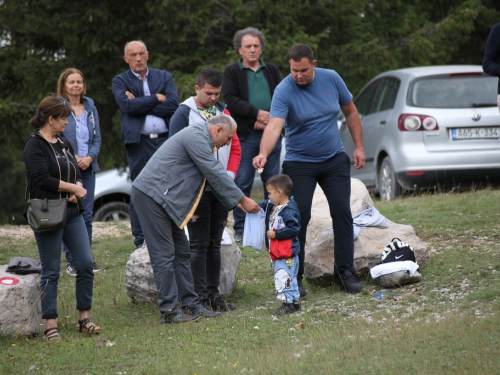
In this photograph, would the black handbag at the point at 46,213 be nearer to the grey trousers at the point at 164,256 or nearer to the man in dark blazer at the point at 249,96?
the grey trousers at the point at 164,256

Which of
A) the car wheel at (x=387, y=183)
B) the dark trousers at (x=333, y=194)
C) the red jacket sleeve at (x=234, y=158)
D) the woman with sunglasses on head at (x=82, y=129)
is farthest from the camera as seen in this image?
the car wheel at (x=387, y=183)

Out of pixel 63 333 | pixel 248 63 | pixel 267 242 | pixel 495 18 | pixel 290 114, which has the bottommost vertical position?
pixel 63 333

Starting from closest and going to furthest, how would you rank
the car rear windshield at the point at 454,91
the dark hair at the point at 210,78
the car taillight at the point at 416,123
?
the dark hair at the point at 210,78 < the car taillight at the point at 416,123 < the car rear windshield at the point at 454,91

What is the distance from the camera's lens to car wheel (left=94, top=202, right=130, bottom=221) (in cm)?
1359

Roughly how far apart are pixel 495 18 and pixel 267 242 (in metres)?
10.9

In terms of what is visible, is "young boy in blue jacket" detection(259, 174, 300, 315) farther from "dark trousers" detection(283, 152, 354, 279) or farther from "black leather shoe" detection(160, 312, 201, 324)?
"black leather shoe" detection(160, 312, 201, 324)

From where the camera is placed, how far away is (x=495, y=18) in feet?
51.9

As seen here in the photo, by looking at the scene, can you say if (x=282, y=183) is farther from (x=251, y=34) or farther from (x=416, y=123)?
(x=416, y=123)

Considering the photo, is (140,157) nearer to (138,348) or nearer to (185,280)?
(185,280)

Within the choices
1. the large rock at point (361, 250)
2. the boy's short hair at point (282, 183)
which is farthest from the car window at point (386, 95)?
the boy's short hair at point (282, 183)

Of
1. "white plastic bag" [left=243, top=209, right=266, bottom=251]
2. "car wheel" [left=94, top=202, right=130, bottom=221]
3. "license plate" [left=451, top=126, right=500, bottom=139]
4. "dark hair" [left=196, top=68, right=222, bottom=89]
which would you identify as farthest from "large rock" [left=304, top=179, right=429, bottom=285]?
"car wheel" [left=94, top=202, right=130, bottom=221]

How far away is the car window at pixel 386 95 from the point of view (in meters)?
11.5

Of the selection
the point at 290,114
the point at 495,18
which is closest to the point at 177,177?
the point at 290,114

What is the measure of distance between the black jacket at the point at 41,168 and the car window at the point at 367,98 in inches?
272
